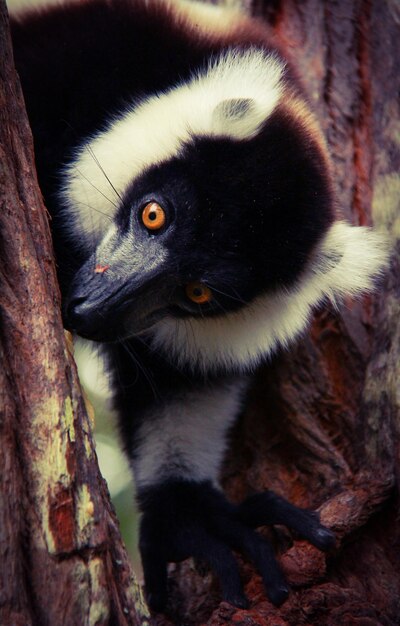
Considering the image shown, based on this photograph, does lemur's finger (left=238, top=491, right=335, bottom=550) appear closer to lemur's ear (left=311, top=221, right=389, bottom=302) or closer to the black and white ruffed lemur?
the black and white ruffed lemur

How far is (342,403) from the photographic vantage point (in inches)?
132

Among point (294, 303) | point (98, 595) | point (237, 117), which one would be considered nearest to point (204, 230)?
point (237, 117)

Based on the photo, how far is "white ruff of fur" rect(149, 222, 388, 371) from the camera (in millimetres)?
3156

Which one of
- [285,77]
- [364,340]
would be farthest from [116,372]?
[285,77]

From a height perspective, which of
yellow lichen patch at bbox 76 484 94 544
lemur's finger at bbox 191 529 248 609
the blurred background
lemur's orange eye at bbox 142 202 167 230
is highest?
lemur's orange eye at bbox 142 202 167 230

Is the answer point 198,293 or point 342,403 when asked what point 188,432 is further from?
point 198,293

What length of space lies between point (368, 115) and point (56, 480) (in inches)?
108

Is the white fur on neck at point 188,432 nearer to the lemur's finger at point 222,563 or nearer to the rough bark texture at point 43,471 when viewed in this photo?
the lemur's finger at point 222,563

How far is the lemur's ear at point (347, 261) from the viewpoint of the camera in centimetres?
315

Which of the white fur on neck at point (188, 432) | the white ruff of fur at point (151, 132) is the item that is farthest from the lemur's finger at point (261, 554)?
the white ruff of fur at point (151, 132)

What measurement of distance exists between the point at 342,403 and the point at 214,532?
814mm

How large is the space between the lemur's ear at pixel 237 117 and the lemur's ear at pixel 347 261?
0.60 metres

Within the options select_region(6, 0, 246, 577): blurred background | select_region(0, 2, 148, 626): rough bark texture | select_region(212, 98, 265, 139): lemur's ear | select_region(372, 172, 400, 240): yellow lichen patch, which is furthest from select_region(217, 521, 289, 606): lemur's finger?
select_region(212, 98, 265, 139): lemur's ear

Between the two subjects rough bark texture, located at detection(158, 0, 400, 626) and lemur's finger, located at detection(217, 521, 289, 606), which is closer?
lemur's finger, located at detection(217, 521, 289, 606)
